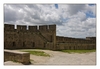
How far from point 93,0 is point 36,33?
14.1 meters

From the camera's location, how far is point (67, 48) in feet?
77.4

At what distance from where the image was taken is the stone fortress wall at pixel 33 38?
2200cm

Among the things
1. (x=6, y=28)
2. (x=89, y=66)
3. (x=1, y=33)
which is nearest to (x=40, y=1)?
(x=1, y=33)

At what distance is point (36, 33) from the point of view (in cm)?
2406

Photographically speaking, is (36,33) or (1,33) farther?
(36,33)

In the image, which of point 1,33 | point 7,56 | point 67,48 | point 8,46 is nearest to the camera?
point 1,33

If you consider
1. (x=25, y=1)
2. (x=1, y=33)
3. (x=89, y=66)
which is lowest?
(x=89, y=66)

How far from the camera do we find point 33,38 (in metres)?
23.7

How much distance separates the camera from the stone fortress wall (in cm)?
2200

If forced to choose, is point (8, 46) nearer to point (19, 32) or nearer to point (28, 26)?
point (19, 32)

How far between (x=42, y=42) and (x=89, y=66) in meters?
13.3

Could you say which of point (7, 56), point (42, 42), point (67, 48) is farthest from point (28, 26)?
point (7, 56)

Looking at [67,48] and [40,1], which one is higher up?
[40,1]

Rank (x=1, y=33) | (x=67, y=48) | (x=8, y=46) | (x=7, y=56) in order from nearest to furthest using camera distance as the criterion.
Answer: (x=1, y=33)
(x=7, y=56)
(x=8, y=46)
(x=67, y=48)
